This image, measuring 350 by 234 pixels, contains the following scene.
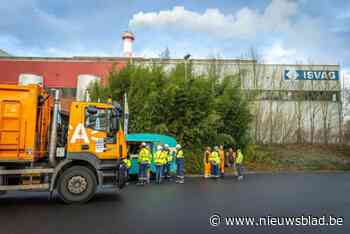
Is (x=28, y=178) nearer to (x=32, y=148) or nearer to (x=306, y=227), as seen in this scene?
(x=32, y=148)

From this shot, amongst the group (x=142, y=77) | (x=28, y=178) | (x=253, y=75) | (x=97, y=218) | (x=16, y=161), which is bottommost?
(x=97, y=218)

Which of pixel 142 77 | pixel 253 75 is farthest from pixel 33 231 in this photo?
pixel 253 75

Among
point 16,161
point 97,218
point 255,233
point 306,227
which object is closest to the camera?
point 255,233

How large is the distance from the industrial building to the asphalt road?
18.4 m

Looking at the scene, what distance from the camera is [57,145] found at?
866 cm

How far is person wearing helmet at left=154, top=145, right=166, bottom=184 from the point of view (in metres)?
13.7

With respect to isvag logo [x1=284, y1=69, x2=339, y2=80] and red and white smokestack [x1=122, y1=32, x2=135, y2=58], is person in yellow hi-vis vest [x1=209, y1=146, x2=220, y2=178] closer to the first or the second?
isvag logo [x1=284, y1=69, x2=339, y2=80]

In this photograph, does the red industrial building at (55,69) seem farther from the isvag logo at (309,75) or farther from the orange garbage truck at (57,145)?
the orange garbage truck at (57,145)

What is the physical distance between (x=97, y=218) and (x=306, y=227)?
4635 mm

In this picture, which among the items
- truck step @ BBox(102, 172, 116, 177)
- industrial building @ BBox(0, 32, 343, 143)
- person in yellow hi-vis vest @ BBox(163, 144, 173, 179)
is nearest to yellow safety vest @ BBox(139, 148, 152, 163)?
person in yellow hi-vis vest @ BBox(163, 144, 173, 179)

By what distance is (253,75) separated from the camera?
96.5 ft

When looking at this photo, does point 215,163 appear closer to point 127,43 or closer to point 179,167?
point 179,167

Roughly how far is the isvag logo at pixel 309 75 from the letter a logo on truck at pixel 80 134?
84.1ft

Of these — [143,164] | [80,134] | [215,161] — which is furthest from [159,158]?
[80,134]
